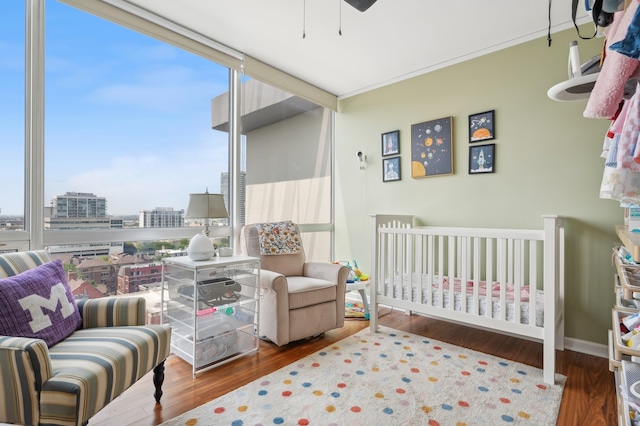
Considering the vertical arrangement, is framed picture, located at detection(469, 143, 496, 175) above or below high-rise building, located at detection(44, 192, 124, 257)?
above

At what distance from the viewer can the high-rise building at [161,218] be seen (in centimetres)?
254

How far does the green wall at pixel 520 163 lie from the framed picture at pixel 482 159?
46 millimetres

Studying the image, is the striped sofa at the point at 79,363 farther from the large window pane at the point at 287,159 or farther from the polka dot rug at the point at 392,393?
the large window pane at the point at 287,159

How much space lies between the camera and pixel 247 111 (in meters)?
3.23

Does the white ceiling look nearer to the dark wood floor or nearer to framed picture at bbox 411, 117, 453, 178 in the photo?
framed picture at bbox 411, 117, 453, 178

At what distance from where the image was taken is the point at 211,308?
7.63ft

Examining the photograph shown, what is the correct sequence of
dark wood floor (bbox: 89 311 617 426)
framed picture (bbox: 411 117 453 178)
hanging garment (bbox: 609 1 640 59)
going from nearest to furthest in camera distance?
hanging garment (bbox: 609 1 640 59), dark wood floor (bbox: 89 311 617 426), framed picture (bbox: 411 117 453 178)

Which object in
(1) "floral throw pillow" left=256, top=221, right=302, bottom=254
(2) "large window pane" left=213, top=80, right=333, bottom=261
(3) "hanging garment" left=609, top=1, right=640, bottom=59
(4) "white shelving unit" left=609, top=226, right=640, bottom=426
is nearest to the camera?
(3) "hanging garment" left=609, top=1, right=640, bottom=59

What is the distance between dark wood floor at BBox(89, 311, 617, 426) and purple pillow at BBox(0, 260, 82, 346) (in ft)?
1.65

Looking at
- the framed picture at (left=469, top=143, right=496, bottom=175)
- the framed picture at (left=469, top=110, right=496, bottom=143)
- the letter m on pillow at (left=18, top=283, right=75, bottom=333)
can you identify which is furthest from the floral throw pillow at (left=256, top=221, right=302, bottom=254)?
the framed picture at (left=469, top=110, right=496, bottom=143)

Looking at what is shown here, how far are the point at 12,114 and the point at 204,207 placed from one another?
1.22 m

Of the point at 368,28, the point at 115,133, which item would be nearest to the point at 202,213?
the point at 115,133

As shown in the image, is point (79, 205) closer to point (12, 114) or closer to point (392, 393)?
point (12, 114)

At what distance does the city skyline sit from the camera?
1998mm
